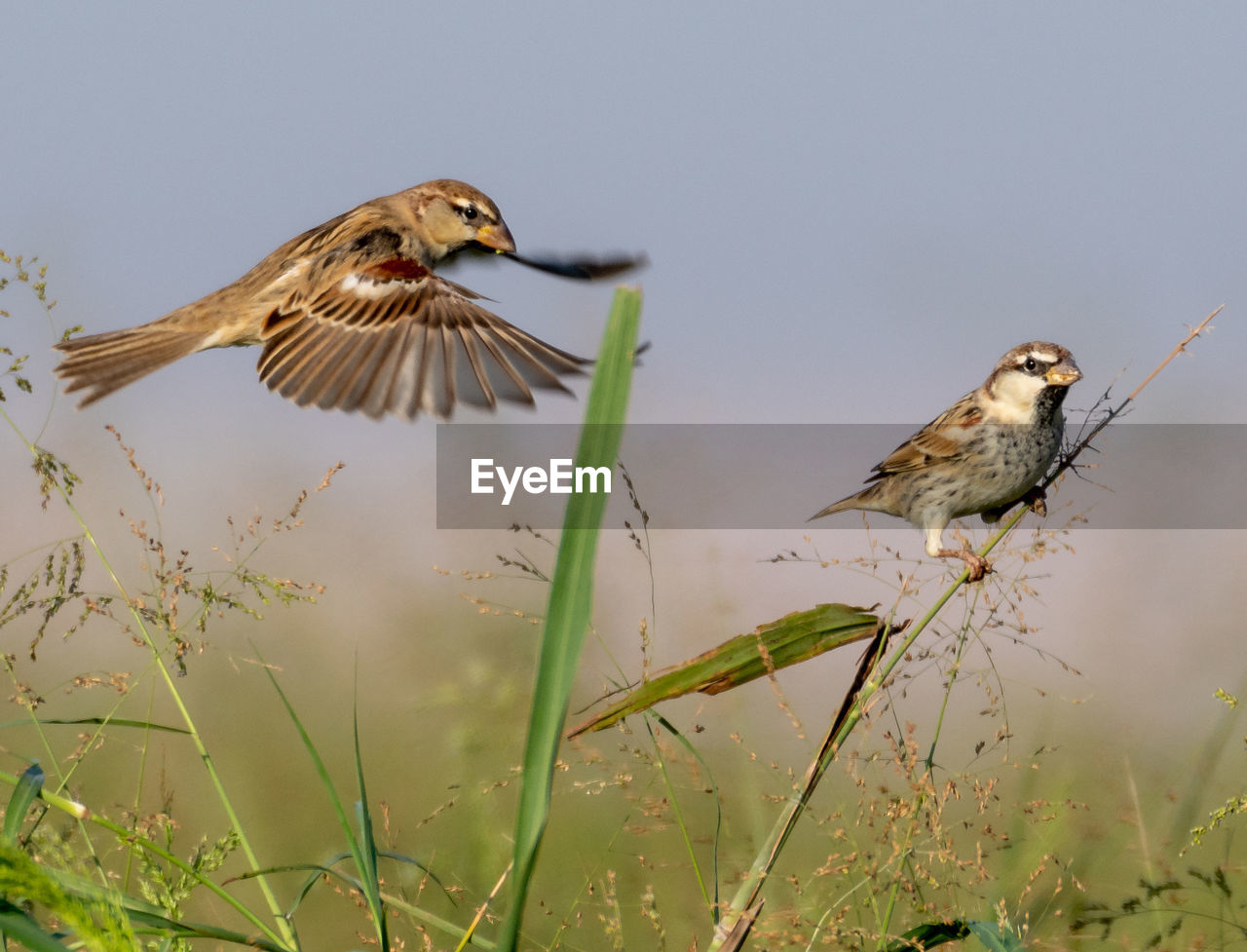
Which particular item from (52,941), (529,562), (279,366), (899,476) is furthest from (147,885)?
(899,476)

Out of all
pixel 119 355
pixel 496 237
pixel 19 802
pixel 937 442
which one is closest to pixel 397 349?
pixel 496 237

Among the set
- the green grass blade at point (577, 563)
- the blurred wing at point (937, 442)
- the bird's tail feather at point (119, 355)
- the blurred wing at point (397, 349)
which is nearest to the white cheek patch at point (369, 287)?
the blurred wing at point (397, 349)

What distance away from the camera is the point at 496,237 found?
4094 mm

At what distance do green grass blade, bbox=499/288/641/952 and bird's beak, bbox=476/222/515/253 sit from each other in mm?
3156

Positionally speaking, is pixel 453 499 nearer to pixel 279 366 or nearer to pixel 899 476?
pixel 279 366

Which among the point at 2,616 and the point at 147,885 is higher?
the point at 2,616

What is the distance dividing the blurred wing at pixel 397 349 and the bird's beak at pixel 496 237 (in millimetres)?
506

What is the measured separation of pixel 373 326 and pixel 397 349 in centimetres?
14

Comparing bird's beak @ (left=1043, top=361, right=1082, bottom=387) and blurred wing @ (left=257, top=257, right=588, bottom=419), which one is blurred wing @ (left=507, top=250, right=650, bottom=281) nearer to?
blurred wing @ (left=257, top=257, right=588, bottom=419)

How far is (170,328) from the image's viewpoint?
3990 mm

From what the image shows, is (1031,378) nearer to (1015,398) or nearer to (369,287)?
(1015,398)

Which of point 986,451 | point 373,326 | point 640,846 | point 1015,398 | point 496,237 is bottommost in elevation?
point 640,846

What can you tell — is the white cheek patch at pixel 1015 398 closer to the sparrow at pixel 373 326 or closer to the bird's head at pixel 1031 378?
the bird's head at pixel 1031 378

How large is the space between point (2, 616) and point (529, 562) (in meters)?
0.83
